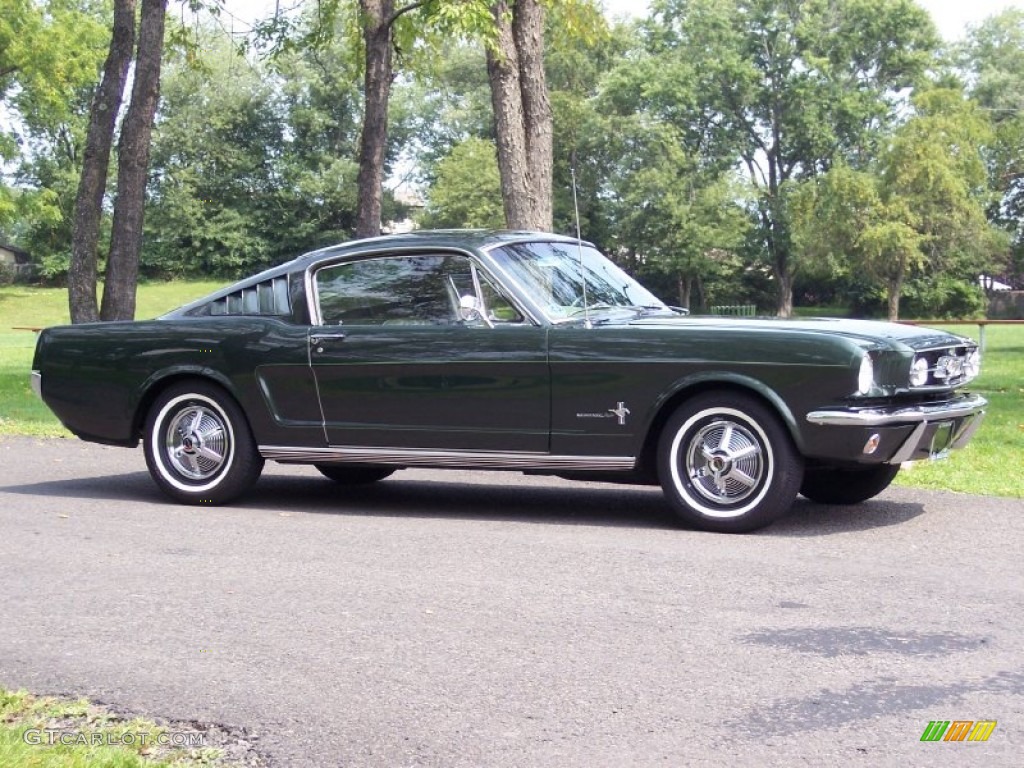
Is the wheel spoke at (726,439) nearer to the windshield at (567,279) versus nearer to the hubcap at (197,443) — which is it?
the windshield at (567,279)

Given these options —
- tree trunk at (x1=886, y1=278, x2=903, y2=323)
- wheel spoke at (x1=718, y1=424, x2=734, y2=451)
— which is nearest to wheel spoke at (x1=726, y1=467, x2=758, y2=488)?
wheel spoke at (x1=718, y1=424, x2=734, y2=451)

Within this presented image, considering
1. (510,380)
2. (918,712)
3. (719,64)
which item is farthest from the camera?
(719,64)

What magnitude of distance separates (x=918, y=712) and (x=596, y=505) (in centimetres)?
439

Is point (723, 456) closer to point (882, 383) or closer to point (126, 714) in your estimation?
point (882, 383)

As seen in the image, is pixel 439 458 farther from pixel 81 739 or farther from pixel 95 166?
pixel 95 166

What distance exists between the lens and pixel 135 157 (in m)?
19.2

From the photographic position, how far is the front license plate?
7.20 metres

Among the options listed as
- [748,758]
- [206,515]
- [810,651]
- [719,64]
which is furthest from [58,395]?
[719,64]

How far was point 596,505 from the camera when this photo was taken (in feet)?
27.7

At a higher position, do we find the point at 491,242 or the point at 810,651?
the point at 491,242

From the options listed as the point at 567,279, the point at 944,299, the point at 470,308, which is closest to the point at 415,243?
the point at 470,308

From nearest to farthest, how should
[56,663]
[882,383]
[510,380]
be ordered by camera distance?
[56,663], [882,383], [510,380]

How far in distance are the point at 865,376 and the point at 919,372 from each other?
0.44 metres

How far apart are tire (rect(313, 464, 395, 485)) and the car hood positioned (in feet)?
7.81
